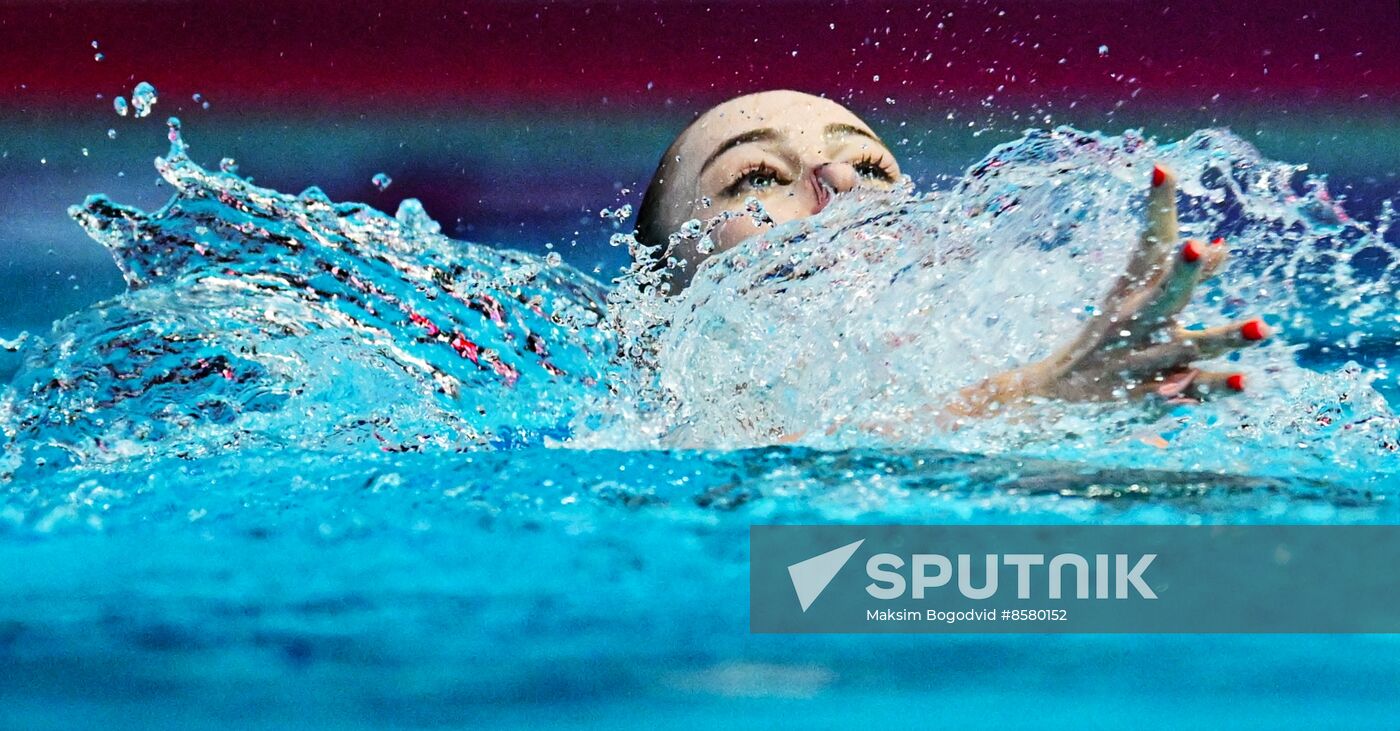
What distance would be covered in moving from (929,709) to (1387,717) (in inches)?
15.3

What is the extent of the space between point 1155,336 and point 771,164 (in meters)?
0.54

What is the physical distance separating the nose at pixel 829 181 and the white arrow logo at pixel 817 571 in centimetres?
45

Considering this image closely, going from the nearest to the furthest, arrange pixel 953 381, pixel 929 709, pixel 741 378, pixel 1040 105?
pixel 929 709
pixel 953 381
pixel 741 378
pixel 1040 105

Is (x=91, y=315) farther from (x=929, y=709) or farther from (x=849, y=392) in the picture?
(x=929, y=709)

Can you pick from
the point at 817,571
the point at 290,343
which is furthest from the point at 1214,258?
the point at 290,343

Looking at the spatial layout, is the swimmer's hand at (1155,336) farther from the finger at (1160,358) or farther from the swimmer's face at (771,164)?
the swimmer's face at (771,164)

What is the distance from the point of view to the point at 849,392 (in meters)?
1.37

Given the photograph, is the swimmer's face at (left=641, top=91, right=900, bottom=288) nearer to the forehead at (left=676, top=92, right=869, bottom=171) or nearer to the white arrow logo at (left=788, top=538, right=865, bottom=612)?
the forehead at (left=676, top=92, right=869, bottom=171)

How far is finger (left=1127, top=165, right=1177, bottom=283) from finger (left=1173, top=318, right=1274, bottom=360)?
0.07 meters

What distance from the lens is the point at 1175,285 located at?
3.63 ft

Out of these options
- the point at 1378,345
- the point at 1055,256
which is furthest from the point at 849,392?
the point at 1378,345

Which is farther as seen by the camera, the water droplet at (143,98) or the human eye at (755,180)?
the water droplet at (143,98)
